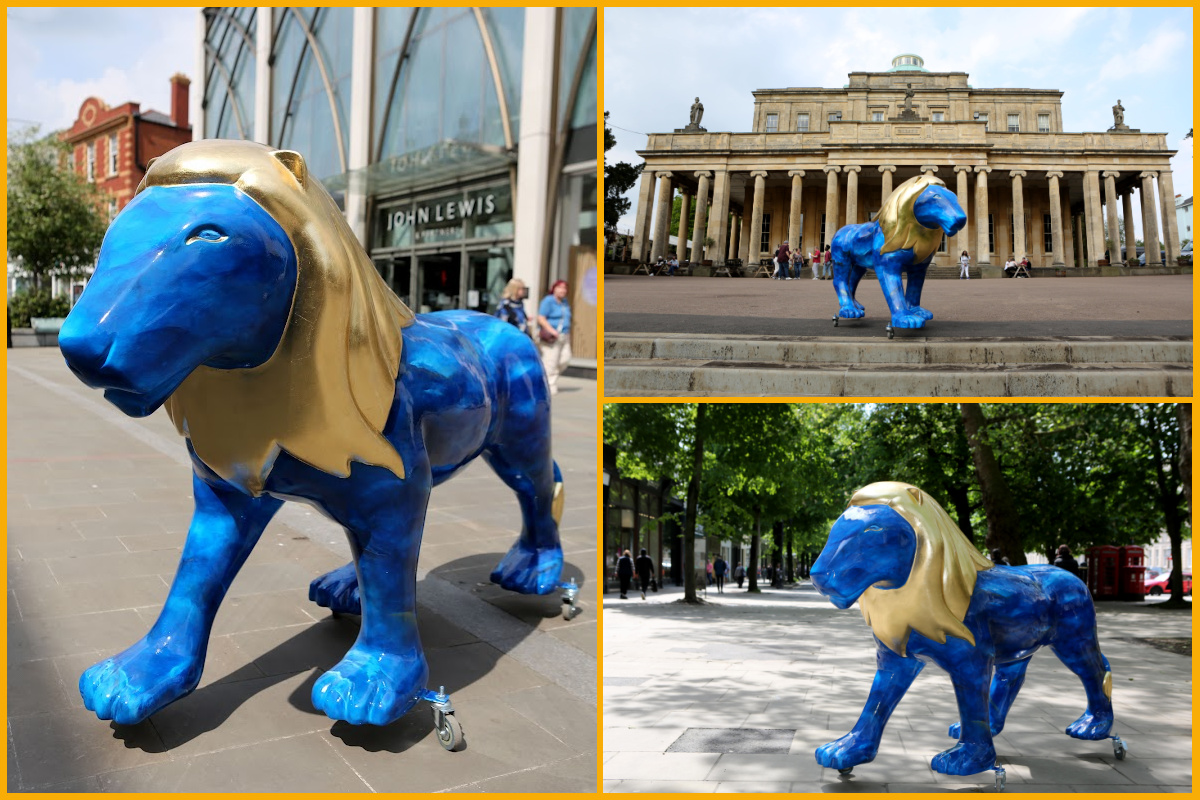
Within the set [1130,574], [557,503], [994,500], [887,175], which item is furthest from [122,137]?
[557,503]

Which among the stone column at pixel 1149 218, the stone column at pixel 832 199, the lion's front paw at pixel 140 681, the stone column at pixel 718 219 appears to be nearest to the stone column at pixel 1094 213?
the stone column at pixel 1149 218

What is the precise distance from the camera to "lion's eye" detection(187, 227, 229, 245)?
2.35m

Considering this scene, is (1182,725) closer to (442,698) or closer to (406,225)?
(442,698)

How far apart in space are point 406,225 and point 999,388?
66.6 feet

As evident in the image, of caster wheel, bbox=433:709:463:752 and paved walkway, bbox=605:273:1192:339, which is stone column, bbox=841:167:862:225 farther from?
caster wheel, bbox=433:709:463:752

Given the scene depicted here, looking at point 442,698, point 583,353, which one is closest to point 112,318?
point 442,698

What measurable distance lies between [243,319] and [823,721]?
16.7 feet

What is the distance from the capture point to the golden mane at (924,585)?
3.92 metres

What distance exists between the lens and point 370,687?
297 centimetres

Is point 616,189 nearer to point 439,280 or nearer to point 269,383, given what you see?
point 439,280

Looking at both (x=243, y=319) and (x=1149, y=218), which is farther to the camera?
(x=1149, y=218)

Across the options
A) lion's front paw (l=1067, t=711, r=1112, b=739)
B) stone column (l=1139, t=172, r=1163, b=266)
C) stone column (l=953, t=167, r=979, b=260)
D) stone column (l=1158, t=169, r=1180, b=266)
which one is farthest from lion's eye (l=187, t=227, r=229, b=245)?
stone column (l=1158, t=169, r=1180, b=266)

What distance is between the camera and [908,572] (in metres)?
3.94

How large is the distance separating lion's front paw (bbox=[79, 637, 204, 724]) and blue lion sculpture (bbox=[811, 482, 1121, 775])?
2519mm
